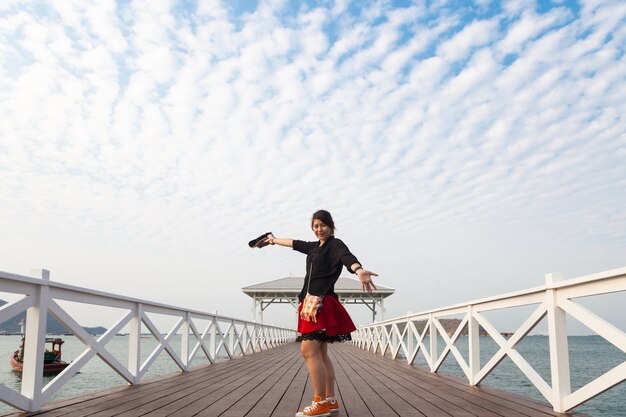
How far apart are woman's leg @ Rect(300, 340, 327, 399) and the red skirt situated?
0.14 feet

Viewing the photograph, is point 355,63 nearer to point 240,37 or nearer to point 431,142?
point 240,37

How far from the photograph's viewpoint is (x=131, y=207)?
1301 cm

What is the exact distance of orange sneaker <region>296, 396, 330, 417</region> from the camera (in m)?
2.82

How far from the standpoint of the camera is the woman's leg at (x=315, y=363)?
9.60 ft

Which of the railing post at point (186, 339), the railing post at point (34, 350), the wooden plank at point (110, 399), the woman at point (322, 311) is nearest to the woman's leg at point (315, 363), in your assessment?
the woman at point (322, 311)

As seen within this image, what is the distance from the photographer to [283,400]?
3.69 meters

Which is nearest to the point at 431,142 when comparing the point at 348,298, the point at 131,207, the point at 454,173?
the point at 454,173

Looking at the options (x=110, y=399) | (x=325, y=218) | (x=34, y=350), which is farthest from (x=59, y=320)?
(x=325, y=218)

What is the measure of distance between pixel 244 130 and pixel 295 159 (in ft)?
5.57

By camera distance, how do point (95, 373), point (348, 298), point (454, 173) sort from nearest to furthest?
point (454, 173) → point (95, 373) → point (348, 298)

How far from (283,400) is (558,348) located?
2032 millimetres

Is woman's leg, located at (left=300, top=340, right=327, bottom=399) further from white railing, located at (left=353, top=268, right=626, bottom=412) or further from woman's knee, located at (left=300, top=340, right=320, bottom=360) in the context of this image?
white railing, located at (left=353, top=268, right=626, bottom=412)

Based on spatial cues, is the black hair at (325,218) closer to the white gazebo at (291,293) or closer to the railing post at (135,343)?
the railing post at (135,343)

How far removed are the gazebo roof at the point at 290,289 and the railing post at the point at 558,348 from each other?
19.3m
